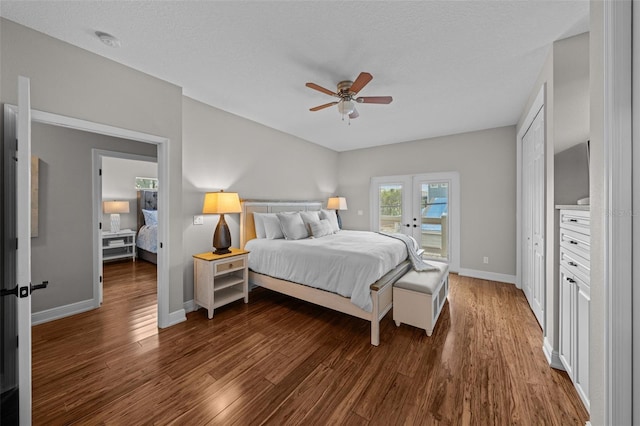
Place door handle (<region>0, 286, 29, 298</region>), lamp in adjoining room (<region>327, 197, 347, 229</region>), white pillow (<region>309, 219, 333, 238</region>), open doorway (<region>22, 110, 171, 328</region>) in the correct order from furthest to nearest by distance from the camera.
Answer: lamp in adjoining room (<region>327, 197, 347, 229</region>)
white pillow (<region>309, 219, 333, 238</region>)
open doorway (<region>22, 110, 171, 328</region>)
door handle (<region>0, 286, 29, 298</region>)

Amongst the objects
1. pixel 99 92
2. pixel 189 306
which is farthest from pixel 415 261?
A: pixel 99 92

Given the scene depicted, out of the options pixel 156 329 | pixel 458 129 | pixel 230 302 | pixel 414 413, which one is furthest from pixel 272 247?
pixel 458 129

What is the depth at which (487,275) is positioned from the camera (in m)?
4.33

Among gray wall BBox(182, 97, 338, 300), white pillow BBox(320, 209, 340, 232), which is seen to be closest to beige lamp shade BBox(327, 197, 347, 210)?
gray wall BBox(182, 97, 338, 300)

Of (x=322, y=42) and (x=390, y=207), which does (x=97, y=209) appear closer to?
(x=322, y=42)

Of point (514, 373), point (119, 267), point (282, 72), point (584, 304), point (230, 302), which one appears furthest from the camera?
point (119, 267)

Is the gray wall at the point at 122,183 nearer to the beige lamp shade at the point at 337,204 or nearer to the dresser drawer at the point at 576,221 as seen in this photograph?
the beige lamp shade at the point at 337,204

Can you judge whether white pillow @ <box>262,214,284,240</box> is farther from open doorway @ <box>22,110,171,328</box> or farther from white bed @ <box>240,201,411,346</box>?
open doorway @ <box>22,110,171,328</box>

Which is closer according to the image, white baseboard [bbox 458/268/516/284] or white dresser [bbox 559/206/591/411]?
white dresser [bbox 559/206/591/411]

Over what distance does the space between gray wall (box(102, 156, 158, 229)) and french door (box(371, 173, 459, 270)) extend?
226 inches

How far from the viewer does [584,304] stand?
1.53m

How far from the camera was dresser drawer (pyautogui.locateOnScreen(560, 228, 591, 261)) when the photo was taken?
1442mm

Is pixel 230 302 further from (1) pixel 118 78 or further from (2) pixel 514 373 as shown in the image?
(2) pixel 514 373

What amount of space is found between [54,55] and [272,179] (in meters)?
2.79
